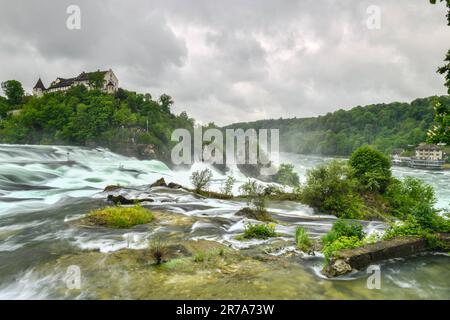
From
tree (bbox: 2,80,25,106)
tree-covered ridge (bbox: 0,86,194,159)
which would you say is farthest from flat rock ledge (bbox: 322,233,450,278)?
tree (bbox: 2,80,25,106)

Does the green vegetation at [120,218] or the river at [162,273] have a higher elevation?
the green vegetation at [120,218]

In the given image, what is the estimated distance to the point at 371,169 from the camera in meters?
30.3

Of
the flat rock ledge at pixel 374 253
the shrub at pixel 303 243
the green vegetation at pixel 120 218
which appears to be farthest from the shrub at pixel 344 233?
the green vegetation at pixel 120 218

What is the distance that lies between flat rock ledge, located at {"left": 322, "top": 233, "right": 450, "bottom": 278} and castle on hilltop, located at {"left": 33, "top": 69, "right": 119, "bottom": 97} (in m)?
100

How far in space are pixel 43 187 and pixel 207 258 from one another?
2234 centimetres

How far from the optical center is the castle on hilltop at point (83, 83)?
9800 cm

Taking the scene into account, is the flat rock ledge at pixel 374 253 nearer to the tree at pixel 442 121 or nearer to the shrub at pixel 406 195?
the tree at pixel 442 121

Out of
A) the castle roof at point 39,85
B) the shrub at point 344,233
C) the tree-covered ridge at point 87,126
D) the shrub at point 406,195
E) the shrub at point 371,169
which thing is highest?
the castle roof at point 39,85

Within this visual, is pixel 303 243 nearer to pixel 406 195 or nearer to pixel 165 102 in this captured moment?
pixel 406 195

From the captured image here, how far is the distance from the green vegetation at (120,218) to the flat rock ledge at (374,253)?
9.32 metres

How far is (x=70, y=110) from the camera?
7100 cm

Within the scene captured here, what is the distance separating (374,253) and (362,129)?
152 metres
